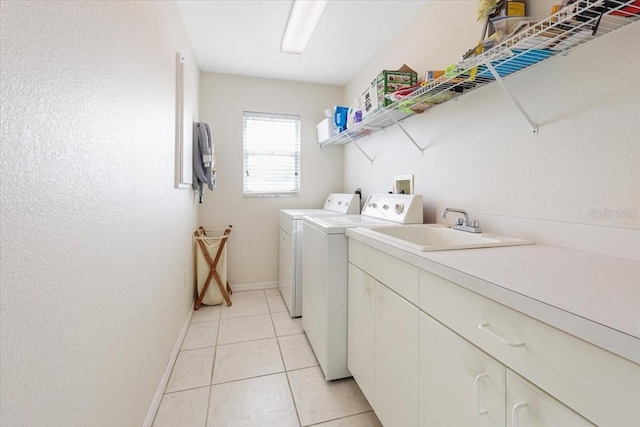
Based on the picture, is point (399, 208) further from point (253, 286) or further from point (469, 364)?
point (253, 286)

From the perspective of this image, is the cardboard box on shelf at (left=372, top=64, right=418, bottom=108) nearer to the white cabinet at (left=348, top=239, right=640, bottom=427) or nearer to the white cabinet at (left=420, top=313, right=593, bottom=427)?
the white cabinet at (left=348, top=239, right=640, bottom=427)

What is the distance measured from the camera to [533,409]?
62cm

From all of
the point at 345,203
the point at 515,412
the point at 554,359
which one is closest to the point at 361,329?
the point at 515,412

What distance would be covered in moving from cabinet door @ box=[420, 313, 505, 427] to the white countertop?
0.62 feet

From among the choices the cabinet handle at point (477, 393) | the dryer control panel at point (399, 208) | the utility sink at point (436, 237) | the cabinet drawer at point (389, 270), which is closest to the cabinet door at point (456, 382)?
the cabinet handle at point (477, 393)

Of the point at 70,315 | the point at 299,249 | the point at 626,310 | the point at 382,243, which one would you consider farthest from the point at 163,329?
the point at 626,310

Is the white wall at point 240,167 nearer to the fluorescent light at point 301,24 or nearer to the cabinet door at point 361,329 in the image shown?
the fluorescent light at point 301,24

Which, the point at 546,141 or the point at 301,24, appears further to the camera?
the point at 301,24

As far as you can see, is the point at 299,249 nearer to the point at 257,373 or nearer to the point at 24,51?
the point at 257,373

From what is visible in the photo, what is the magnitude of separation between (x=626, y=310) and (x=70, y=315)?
1.27 meters

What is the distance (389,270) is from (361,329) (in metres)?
0.47

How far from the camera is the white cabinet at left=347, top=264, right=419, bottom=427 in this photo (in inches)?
41.9

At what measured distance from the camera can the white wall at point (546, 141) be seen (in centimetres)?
97

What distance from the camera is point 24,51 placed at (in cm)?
59
